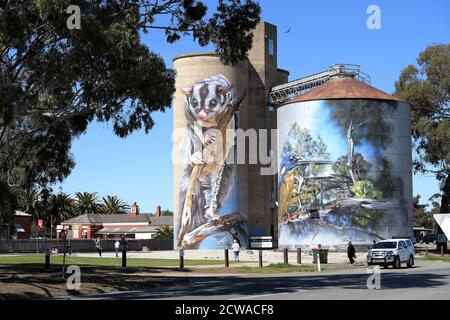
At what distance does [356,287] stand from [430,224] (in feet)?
570

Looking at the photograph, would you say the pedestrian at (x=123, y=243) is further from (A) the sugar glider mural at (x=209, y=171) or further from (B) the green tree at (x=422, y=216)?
(B) the green tree at (x=422, y=216)

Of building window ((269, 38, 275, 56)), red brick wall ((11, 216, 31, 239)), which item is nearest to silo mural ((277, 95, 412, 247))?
building window ((269, 38, 275, 56))

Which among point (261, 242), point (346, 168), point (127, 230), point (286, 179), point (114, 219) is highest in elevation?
point (346, 168)

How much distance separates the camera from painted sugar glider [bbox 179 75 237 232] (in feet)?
255

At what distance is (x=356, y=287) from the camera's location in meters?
23.6

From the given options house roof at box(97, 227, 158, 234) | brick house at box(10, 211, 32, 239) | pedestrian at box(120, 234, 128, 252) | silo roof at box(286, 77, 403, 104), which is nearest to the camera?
pedestrian at box(120, 234, 128, 252)

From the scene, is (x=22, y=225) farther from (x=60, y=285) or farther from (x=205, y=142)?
(x=60, y=285)

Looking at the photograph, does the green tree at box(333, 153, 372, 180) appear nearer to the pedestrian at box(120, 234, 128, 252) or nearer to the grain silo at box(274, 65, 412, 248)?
the grain silo at box(274, 65, 412, 248)

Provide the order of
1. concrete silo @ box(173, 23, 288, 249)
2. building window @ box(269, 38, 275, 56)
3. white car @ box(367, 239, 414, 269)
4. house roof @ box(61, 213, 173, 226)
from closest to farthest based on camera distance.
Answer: white car @ box(367, 239, 414, 269) → concrete silo @ box(173, 23, 288, 249) → building window @ box(269, 38, 275, 56) → house roof @ box(61, 213, 173, 226)

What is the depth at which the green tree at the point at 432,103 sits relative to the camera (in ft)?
236

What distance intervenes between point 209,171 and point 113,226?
42388 millimetres

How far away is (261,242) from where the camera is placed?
78.8 meters

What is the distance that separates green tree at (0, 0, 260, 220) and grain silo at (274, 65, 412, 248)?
38.6 meters
